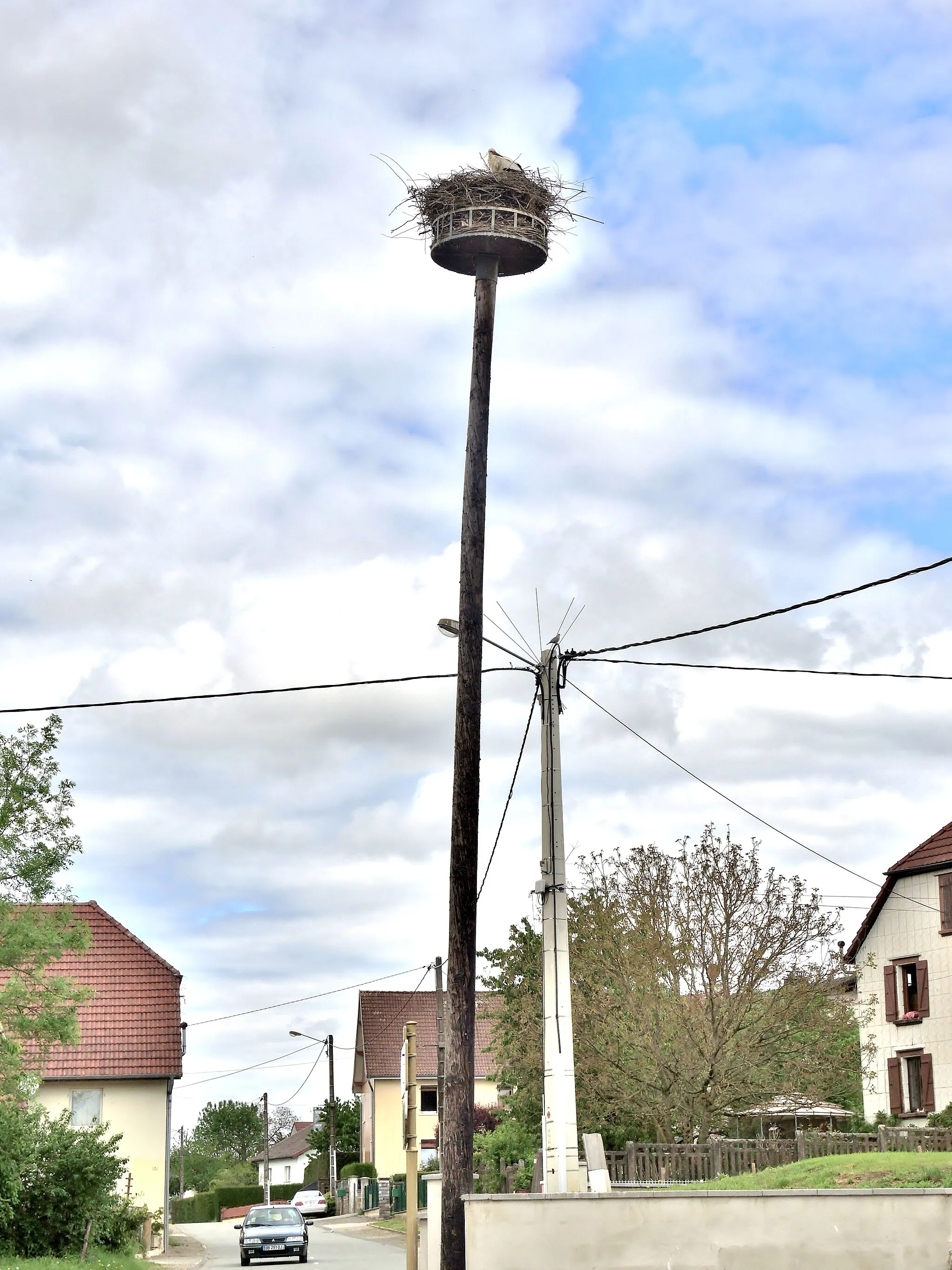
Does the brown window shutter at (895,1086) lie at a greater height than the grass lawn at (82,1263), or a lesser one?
greater

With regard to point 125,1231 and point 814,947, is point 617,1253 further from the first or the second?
point 125,1231

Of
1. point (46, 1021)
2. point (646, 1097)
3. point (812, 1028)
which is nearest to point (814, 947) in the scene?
point (812, 1028)

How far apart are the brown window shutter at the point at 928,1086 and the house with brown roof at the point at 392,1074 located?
23.9 meters

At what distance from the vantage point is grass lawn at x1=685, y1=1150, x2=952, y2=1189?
64.0 feet

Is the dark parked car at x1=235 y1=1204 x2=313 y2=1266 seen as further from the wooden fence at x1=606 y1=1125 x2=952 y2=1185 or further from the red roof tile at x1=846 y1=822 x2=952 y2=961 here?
the red roof tile at x1=846 y1=822 x2=952 y2=961

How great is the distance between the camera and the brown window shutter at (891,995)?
48.1 meters

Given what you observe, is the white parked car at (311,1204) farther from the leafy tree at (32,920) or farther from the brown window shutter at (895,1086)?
the leafy tree at (32,920)

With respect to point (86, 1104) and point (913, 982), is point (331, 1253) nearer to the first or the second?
point (86, 1104)

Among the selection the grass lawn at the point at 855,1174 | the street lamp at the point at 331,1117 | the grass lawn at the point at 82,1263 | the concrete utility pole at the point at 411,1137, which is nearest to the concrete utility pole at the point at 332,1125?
the street lamp at the point at 331,1117

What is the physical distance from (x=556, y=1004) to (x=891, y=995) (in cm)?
3386

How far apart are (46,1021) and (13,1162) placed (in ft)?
7.83

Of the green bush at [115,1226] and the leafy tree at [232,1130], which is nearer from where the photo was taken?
the green bush at [115,1226]

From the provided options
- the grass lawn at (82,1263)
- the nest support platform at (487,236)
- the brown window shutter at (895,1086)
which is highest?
the nest support platform at (487,236)

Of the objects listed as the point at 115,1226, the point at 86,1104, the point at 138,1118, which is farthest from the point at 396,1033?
the point at 115,1226
